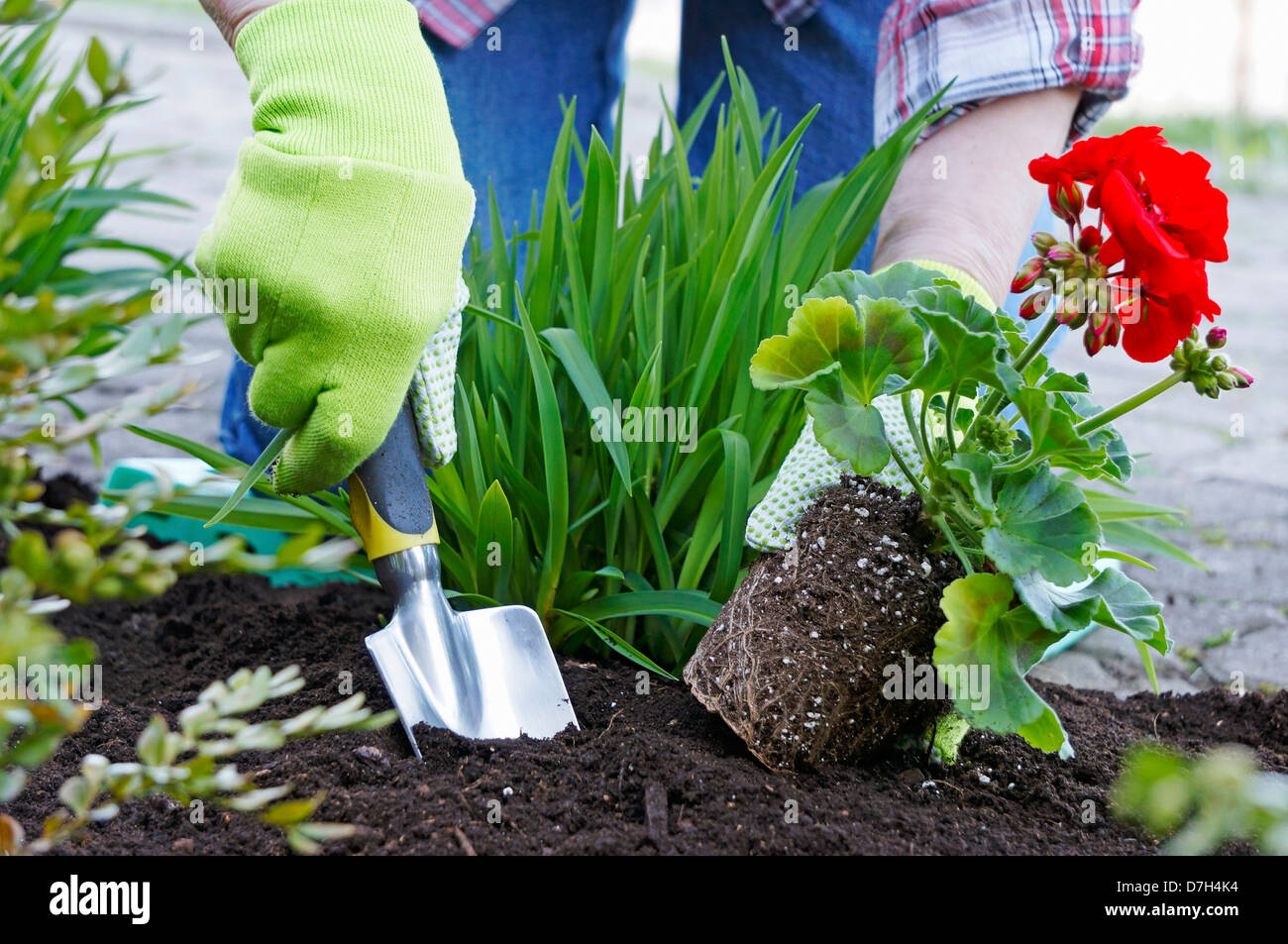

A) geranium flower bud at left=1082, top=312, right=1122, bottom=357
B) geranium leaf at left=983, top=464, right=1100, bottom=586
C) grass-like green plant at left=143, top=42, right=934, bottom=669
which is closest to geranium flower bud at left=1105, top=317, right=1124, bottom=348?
geranium flower bud at left=1082, top=312, right=1122, bottom=357

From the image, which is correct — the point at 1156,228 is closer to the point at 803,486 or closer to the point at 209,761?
the point at 803,486

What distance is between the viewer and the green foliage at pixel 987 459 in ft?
2.77

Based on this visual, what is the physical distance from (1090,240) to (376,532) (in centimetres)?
73

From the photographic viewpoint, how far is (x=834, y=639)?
978 mm

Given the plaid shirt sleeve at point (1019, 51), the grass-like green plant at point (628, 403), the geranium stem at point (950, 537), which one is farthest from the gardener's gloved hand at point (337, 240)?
the plaid shirt sleeve at point (1019, 51)

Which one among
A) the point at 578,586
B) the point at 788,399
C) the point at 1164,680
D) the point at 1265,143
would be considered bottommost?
the point at 1164,680

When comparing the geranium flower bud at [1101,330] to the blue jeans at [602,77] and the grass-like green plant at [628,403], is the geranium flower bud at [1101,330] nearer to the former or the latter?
the grass-like green plant at [628,403]

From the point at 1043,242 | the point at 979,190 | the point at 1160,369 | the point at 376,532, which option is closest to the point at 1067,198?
the point at 1043,242

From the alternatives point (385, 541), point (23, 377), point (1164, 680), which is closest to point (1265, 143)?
point (1164, 680)

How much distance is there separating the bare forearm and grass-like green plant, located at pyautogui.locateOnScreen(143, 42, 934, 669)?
0.24ft
